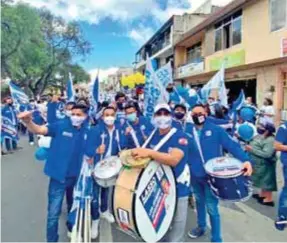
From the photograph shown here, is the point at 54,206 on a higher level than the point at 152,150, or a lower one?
lower

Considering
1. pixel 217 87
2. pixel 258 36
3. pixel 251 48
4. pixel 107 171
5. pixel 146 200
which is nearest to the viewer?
pixel 146 200

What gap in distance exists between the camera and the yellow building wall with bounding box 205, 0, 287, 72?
17.5 metres

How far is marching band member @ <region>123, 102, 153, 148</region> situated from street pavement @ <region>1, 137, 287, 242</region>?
1.31 metres

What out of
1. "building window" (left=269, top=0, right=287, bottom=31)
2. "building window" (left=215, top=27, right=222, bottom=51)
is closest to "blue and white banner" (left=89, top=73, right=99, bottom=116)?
"building window" (left=269, top=0, right=287, bottom=31)

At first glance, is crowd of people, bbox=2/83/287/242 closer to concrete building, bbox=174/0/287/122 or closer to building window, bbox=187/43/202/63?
concrete building, bbox=174/0/287/122

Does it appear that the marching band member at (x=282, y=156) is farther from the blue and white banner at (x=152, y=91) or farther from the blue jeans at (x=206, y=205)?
the blue and white banner at (x=152, y=91)

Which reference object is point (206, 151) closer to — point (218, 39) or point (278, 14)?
point (278, 14)

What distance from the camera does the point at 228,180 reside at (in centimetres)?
477

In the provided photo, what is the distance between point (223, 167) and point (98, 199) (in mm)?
1753

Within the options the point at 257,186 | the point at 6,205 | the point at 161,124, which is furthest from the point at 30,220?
the point at 257,186

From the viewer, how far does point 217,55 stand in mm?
24531

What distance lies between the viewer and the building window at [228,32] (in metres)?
21.9

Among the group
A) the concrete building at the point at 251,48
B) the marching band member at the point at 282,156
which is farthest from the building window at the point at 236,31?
the marching band member at the point at 282,156

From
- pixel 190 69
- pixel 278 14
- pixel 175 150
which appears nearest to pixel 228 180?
pixel 175 150
